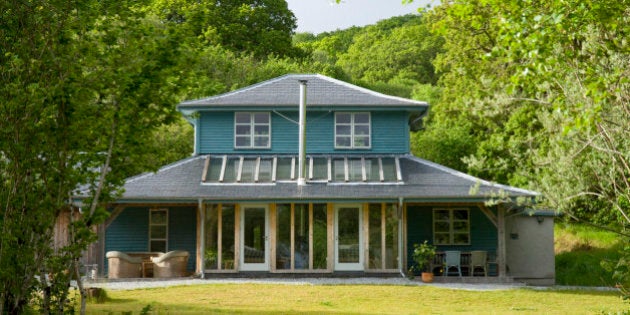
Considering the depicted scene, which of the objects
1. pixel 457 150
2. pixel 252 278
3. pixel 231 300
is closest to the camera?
pixel 231 300

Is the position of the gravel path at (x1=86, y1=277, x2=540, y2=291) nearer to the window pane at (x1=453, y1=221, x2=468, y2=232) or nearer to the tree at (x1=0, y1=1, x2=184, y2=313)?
the window pane at (x1=453, y1=221, x2=468, y2=232)

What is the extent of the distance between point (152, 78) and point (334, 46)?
65.2 m

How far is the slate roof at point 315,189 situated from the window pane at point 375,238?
771 millimetres

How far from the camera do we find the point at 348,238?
80.1ft

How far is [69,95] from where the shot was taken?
10.3 m

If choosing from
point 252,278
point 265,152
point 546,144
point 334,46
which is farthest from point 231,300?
point 334,46

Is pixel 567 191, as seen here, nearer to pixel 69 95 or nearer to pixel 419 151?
pixel 69 95

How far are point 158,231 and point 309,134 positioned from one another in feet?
18.4

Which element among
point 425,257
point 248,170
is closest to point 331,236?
point 425,257

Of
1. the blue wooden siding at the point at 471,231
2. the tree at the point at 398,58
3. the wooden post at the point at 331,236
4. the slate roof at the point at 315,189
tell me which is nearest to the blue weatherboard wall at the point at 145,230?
the slate roof at the point at 315,189

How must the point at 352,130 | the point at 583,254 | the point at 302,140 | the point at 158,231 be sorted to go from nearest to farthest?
the point at 302,140
the point at 158,231
the point at 352,130
the point at 583,254

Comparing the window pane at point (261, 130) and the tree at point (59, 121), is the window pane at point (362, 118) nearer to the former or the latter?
the window pane at point (261, 130)

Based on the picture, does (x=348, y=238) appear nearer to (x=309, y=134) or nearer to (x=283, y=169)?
(x=283, y=169)

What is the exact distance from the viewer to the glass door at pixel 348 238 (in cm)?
2431
